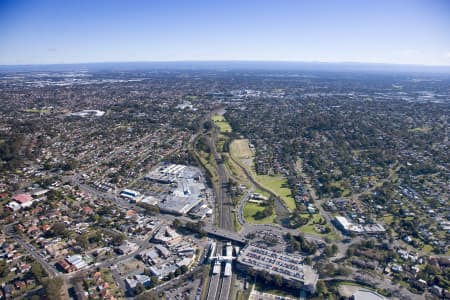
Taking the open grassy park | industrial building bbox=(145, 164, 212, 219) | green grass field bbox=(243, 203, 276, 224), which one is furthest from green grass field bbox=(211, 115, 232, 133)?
green grass field bbox=(243, 203, 276, 224)

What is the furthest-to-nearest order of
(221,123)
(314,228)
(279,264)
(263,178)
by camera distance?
(221,123), (263,178), (314,228), (279,264)

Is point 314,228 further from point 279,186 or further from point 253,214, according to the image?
point 279,186

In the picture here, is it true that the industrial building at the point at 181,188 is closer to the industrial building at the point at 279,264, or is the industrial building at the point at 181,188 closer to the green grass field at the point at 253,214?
the green grass field at the point at 253,214

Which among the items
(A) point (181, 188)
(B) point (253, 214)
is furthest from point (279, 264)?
(A) point (181, 188)

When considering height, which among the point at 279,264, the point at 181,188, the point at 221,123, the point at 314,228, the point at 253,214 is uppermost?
the point at 221,123

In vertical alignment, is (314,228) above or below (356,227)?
below

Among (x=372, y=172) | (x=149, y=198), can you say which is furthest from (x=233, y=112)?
(x=149, y=198)

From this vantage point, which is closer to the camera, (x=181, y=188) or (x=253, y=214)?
(x=253, y=214)
